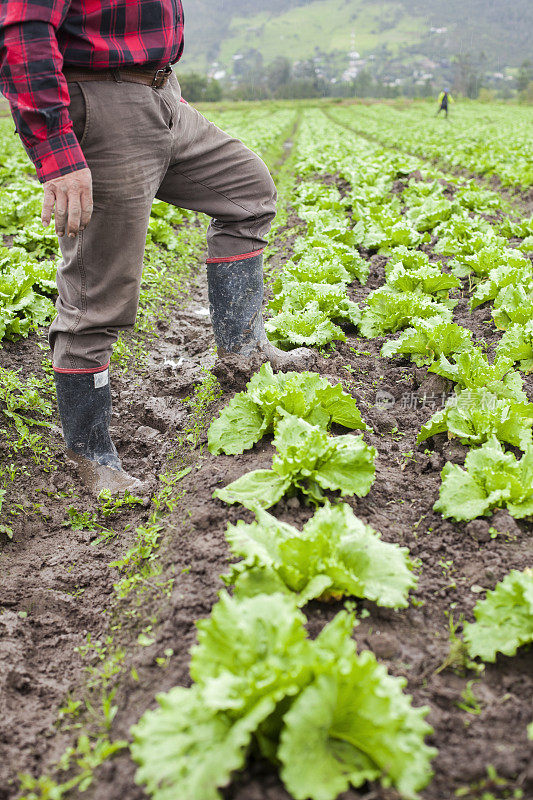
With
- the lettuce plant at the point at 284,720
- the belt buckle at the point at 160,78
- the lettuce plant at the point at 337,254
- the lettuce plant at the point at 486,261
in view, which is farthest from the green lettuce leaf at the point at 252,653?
the lettuce plant at the point at 486,261

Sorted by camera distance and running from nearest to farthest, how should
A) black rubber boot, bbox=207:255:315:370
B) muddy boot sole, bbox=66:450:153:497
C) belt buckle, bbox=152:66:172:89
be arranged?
belt buckle, bbox=152:66:172:89 < muddy boot sole, bbox=66:450:153:497 < black rubber boot, bbox=207:255:315:370

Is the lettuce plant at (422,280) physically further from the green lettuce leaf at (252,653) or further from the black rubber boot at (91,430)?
the green lettuce leaf at (252,653)

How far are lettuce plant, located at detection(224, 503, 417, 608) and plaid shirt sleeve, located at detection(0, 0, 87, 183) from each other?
1.66 meters

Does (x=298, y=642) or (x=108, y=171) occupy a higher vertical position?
(x=108, y=171)

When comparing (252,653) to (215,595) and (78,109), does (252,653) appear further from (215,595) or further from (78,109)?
(78,109)

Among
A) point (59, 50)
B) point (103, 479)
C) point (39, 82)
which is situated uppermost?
point (59, 50)

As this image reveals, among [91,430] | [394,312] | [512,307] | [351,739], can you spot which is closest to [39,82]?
[91,430]

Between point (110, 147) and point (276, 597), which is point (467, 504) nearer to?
point (276, 597)

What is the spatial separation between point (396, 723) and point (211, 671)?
507mm

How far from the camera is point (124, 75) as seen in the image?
2.74 m

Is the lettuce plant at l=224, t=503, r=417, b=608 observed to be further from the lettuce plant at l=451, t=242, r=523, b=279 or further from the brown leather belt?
the lettuce plant at l=451, t=242, r=523, b=279

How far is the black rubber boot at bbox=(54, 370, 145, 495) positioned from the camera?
3.32 m

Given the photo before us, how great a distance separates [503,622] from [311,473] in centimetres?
98

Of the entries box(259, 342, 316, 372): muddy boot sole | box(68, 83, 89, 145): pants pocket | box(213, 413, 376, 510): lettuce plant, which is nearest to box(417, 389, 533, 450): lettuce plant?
box(213, 413, 376, 510): lettuce plant
